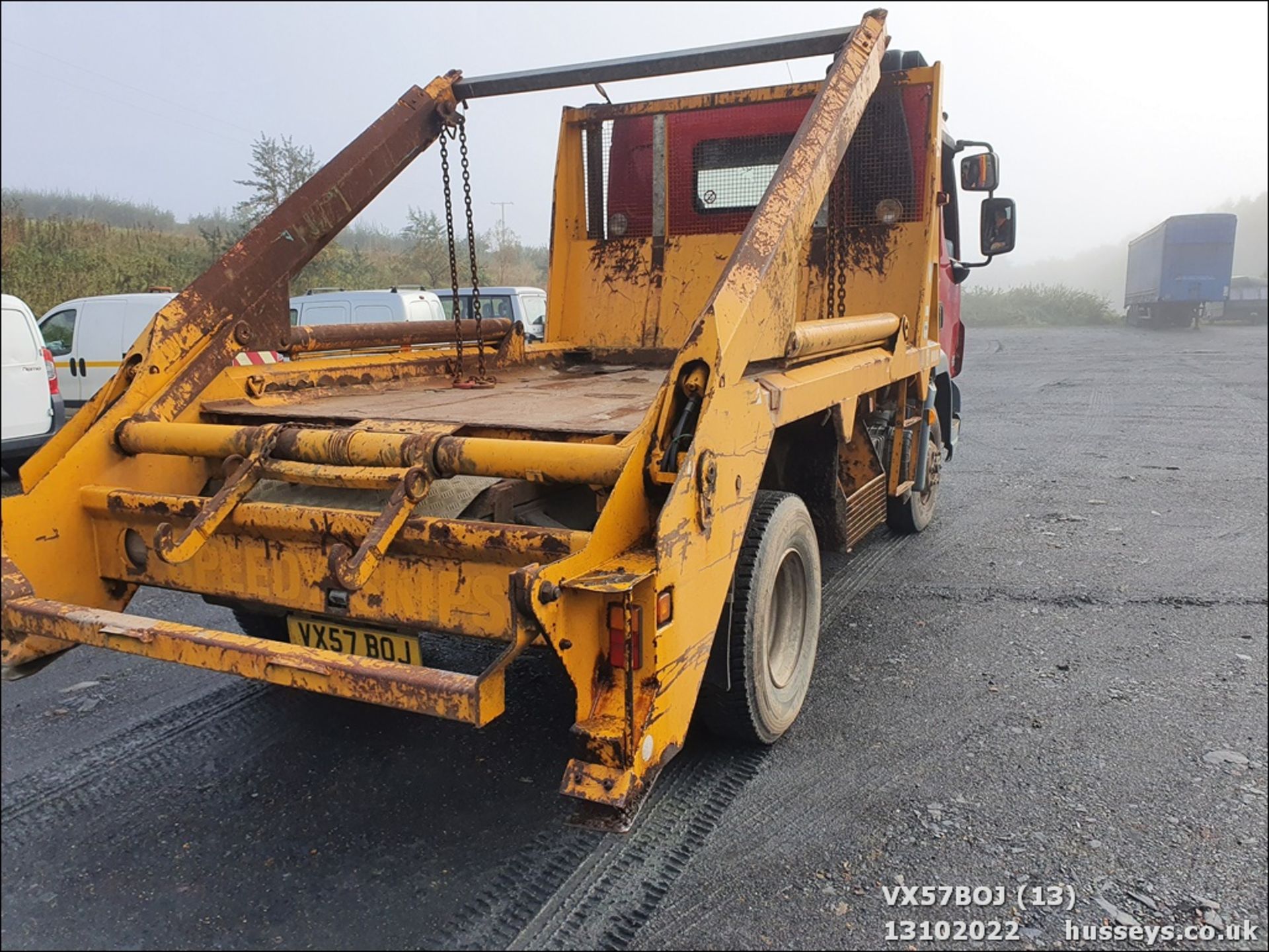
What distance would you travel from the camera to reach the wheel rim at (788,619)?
10.9ft

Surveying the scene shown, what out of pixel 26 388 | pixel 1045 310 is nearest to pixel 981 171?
pixel 26 388

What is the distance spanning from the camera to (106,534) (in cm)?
300

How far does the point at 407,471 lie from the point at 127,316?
31.0ft

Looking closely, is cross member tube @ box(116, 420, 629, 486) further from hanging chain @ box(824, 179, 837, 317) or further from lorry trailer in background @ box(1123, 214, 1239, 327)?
hanging chain @ box(824, 179, 837, 317)

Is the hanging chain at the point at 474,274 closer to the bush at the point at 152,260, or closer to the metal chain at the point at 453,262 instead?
the metal chain at the point at 453,262

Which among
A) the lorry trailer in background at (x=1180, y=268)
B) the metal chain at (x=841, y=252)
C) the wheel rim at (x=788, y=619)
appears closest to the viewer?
the wheel rim at (x=788, y=619)

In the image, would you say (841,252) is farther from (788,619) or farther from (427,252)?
(427,252)

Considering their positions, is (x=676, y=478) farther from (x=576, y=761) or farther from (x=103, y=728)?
(x=103, y=728)

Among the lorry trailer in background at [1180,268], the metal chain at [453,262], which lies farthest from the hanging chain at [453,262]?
the lorry trailer in background at [1180,268]

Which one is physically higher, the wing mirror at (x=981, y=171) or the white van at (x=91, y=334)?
the wing mirror at (x=981, y=171)

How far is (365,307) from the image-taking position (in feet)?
35.9

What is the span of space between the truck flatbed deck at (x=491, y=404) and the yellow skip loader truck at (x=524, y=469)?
1.1 inches

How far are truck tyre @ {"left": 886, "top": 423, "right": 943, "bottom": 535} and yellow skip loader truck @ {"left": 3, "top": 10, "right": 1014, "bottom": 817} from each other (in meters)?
0.80

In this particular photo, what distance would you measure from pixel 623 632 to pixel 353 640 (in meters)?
1.03
